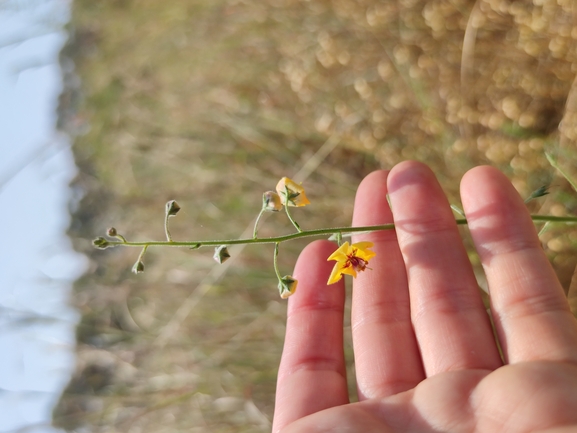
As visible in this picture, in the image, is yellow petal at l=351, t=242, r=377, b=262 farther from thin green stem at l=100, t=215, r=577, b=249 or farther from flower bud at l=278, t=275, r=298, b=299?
flower bud at l=278, t=275, r=298, b=299

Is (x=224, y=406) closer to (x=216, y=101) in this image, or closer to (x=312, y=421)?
(x=312, y=421)

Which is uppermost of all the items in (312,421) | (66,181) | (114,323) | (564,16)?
(66,181)

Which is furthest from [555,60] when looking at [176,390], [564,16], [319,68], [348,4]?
[176,390]

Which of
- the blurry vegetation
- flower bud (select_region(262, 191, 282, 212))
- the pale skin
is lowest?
the pale skin

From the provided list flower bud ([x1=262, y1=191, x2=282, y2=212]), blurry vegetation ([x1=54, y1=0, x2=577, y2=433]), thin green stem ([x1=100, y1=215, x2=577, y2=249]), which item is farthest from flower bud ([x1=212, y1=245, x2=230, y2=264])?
blurry vegetation ([x1=54, y1=0, x2=577, y2=433])

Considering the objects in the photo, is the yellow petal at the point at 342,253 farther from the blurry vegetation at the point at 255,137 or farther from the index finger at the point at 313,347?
the blurry vegetation at the point at 255,137

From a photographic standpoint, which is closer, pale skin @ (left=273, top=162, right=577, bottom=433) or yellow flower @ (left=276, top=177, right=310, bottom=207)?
pale skin @ (left=273, top=162, right=577, bottom=433)
